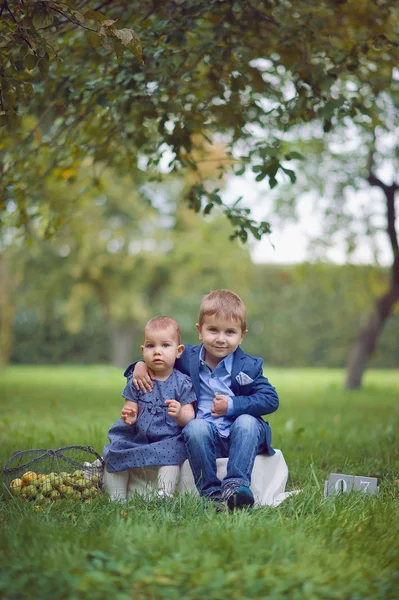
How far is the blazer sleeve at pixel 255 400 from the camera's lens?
131 inches

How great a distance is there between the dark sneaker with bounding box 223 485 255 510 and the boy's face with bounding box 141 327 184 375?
0.78 m

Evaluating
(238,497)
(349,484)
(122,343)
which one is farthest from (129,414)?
(122,343)

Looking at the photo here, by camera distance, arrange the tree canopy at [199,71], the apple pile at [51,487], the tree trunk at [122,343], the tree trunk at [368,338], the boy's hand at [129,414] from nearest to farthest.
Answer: the apple pile at [51,487], the boy's hand at [129,414], the tree canopy at [199,71], the tree trunk at [368,338], the tree trunk at [122,343]

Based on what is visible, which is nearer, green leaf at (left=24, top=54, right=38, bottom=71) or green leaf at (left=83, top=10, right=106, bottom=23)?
green leaf at (left=83, top=10, right=106, bottom=23)

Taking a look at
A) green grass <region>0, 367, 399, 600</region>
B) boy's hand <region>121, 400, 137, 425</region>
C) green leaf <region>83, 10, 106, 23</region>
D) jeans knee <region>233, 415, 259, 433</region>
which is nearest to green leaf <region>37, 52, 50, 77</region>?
green leaf <region>83, 10, 106, 23</region>

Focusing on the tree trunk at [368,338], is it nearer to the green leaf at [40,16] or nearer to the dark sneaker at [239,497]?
the dark sneaker at [239,497]

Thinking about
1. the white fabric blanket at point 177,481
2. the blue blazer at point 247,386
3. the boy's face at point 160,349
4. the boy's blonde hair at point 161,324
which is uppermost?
the boy's blonde hair at point 161,324

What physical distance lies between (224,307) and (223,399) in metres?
0.50

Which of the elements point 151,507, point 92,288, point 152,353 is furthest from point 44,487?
point 92,288

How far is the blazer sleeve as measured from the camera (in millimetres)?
3332

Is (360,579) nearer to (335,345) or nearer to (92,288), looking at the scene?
(92,288)

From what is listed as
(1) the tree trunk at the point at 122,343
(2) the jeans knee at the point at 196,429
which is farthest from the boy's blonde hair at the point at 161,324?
(1) the tree trunk at the point at 122,343

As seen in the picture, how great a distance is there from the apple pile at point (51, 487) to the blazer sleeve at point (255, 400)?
2.78 ft

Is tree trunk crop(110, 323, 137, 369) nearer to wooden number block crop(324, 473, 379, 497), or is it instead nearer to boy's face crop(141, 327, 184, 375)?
boy's face crop(141, 327, 184, 375)
